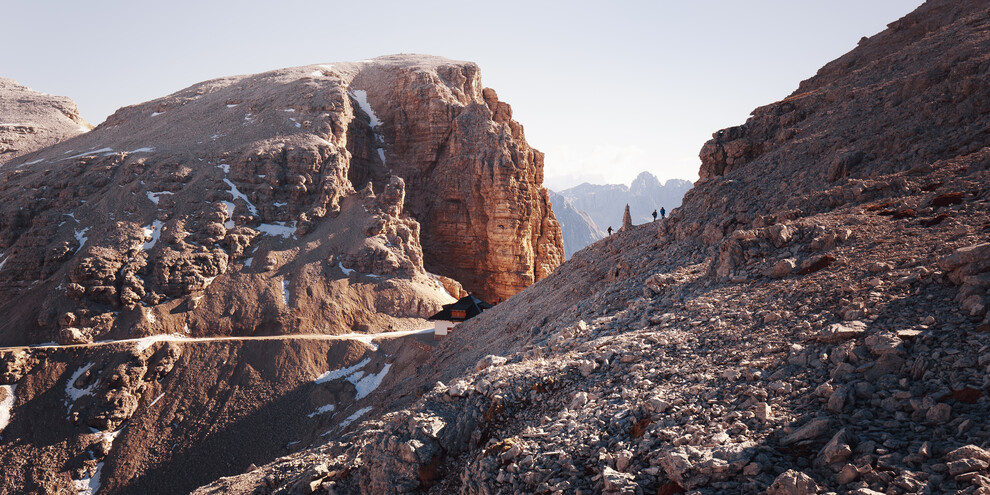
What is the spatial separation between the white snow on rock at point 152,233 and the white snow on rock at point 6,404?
1445 cm

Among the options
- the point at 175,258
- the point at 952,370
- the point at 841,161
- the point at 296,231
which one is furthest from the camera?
the point at 296,231

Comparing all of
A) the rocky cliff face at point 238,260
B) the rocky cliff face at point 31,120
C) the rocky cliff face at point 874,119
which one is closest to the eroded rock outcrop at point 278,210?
the rocky cliff face at point 238,260

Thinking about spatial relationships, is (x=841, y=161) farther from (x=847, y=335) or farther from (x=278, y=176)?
(x=278, y=176)

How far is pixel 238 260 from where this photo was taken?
162 ft

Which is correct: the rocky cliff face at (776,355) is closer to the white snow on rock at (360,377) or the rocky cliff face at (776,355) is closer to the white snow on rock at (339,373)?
the white snow on rock at (360,377)

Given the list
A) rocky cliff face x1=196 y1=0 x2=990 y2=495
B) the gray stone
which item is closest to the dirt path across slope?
rocky cliff face x1=196 y1=0 x2=990 y2=495

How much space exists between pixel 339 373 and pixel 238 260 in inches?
673

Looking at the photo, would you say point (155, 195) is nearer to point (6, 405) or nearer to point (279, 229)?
point (279, 229)

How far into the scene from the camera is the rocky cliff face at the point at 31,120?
243 ft

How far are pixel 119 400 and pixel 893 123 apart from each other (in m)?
48.0

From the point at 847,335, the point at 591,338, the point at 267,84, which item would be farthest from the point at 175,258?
the point at 847,335

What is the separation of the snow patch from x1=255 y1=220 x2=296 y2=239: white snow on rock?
72.9ft

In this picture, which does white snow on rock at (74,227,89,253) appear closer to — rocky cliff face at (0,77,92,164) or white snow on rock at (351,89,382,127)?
rocky cliff face at (0,77,92,164)

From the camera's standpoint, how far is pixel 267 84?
7325 cm
